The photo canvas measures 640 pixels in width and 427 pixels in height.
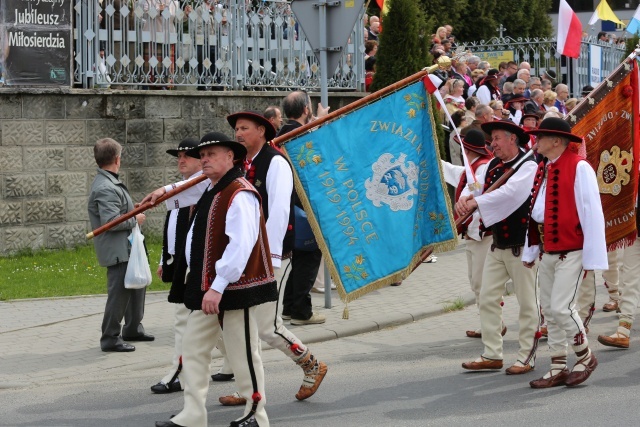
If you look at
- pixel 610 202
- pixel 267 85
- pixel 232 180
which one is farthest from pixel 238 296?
pixel 267 85

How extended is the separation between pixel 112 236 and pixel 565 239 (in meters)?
3.84

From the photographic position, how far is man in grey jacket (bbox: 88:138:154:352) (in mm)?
9461

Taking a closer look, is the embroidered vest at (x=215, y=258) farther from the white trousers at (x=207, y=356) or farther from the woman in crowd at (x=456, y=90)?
the woman in crowd at (x=456, y=90)

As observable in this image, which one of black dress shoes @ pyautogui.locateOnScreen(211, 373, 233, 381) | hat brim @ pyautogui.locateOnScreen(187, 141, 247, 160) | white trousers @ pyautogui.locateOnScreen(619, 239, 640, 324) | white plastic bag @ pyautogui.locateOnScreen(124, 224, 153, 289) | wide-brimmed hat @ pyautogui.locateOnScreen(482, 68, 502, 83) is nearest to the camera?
hat brim @ pyautogui.locateOnScreen(187, 141, 247, 160)

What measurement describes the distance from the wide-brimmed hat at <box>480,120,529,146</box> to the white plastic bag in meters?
3.08

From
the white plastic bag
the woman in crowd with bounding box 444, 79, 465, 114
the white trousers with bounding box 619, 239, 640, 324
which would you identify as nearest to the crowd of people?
the white plastic bag

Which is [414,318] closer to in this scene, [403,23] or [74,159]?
[74,159]

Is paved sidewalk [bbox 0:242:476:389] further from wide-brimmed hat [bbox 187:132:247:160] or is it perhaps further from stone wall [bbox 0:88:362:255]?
wide-brimmed hat [bbox 187:132:247:160]

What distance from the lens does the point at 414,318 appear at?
440 inches

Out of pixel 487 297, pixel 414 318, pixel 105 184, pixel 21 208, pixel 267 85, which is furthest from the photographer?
pixel 267 85

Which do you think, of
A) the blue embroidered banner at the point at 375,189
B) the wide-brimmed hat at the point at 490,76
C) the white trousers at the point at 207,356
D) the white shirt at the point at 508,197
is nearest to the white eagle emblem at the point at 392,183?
the blue embroidered banner at the point at 375,189

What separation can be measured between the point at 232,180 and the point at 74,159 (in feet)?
24.8

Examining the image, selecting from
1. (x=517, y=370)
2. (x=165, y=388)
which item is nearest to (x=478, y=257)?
(x=517, y=370)

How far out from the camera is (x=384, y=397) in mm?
8016
